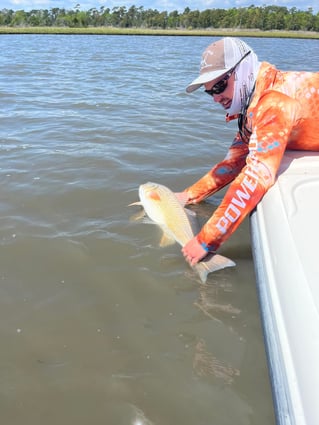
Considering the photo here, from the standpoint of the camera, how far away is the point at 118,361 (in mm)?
2596

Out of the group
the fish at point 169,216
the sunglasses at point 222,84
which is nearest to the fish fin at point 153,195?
the fish at point 169,216

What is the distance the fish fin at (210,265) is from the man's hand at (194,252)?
46mm

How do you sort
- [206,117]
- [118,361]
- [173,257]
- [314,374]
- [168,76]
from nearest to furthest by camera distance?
[314,374], [118,361], [173,257], [206,117], [168,76]

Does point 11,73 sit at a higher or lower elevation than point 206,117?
higher

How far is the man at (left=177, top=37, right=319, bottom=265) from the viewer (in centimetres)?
302

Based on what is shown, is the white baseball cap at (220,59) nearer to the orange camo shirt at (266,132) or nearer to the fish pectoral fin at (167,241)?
the orange camo shirt at (266,132)

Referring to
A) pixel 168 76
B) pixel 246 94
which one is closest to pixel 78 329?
pixel 246 94

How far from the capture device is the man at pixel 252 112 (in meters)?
3.02

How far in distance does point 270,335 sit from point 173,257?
160 centimetres

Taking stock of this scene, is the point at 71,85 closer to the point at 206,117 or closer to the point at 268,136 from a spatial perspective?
the point at 206,117

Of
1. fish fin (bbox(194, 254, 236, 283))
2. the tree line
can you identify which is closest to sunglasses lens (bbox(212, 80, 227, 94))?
fish fin (bbox(194, 254, 236, 283))


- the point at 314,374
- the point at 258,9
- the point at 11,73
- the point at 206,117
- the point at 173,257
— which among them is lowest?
the point at 173,257

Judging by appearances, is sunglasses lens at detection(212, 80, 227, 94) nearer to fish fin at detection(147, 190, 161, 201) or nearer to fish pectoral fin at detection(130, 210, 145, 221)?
fish fin at detection(147, 190, 161, 201)

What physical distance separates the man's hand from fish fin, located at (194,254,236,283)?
46mm
